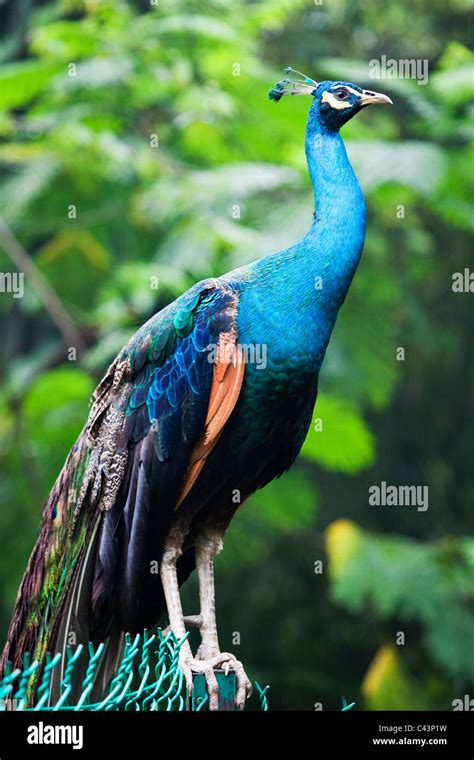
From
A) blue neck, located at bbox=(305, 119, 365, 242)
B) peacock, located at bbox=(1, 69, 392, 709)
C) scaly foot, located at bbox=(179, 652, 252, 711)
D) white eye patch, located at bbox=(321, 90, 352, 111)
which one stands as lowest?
scaly foot, located at bbox=(179, 652, 252, 711)

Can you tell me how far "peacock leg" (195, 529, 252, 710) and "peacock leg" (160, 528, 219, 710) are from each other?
6 centimetres

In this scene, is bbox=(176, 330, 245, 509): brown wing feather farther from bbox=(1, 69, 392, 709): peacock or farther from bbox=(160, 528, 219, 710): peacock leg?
bbox=(160, 528, 219, 710): peacock leg

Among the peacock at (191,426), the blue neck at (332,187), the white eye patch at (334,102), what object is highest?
the white eye patch at (334,102)

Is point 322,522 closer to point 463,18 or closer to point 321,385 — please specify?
point 321,385

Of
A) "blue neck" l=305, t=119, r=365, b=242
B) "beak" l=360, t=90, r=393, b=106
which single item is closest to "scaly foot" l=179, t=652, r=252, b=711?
"blue neck" l=305, t=119, r=365, b=242

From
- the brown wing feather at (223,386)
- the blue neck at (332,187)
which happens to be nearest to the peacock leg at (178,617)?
the brown wing feather at (223,386)

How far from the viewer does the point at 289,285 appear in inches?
167

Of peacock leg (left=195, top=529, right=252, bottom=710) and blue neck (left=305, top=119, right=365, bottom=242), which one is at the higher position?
blue neck (left=305, top=119, right=365, bottom=242)

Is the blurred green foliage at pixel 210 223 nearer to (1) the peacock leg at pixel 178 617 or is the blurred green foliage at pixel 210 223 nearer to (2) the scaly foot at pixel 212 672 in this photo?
(1) the peacock leg at pixel 178 617

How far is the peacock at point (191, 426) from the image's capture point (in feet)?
13.9

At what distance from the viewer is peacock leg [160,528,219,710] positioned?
423 cm

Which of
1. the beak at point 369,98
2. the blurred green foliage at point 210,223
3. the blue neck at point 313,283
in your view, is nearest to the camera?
the blue neck at point 313,283

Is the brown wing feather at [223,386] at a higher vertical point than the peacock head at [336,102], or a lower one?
lower
